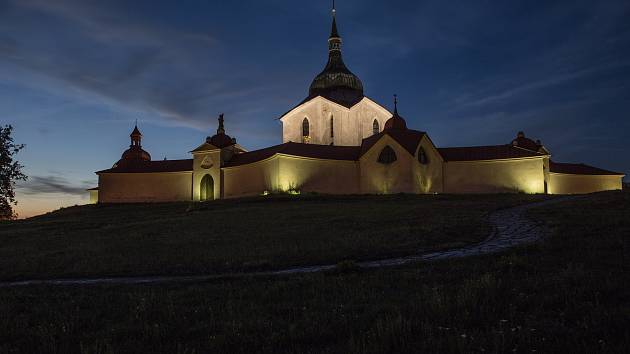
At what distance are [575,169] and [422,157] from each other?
19.0m

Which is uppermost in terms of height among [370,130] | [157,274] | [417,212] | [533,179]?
[370,130]

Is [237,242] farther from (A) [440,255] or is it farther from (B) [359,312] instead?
(B) [359,312]

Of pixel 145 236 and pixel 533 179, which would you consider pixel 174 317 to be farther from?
pixel 533 179

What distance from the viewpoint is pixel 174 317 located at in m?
6.90

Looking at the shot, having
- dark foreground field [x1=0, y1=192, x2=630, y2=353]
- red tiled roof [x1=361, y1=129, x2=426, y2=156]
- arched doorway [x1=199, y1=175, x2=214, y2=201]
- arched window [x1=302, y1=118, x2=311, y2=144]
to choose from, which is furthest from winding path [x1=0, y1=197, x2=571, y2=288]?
arched window [x1=302, y1=118, x2=311, y2=144]

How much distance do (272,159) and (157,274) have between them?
34279mm

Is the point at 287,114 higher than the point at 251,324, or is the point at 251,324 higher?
the point at 287,114

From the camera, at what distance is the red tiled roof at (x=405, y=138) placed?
46.4 meters

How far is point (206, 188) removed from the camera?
5300 centimetres

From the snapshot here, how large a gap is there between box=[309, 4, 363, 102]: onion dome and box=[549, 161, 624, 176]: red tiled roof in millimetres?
23958

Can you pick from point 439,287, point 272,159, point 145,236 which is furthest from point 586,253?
point 272,159

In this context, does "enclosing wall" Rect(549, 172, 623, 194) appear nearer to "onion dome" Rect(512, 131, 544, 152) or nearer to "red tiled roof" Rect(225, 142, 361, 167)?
"onion dome" Rect(512, 131, 544, 152)

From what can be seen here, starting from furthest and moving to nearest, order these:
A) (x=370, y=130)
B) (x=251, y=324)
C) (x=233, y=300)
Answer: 1. (x=370, y=130)
2. (x=233, y=300)
3. (x=251, y=324)

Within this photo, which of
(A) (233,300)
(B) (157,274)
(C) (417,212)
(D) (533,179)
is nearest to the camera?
(A) (233,300)
